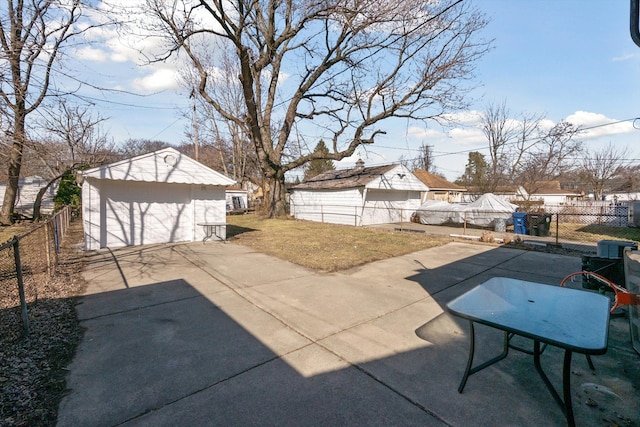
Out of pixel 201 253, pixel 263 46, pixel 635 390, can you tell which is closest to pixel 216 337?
pixel 635 390

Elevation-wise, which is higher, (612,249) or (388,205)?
(388,205)

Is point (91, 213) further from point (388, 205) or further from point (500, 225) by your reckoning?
point (500, 225)

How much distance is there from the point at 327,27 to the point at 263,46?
3.75m

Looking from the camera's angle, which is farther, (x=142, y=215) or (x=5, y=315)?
(x=142, y=215)

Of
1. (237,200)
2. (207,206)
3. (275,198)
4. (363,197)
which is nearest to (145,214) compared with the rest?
(207,206)

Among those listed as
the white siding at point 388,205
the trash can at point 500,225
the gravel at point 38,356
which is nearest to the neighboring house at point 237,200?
the white siding at point 388,205

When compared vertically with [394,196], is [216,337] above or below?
below

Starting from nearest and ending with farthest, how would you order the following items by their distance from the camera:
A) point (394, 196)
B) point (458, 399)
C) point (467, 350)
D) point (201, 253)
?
1. point (458, 399)
2. point (467, 350)
3. point (201, 253)
4. point (394, 196)

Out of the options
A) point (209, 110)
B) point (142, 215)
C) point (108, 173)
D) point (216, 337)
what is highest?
point (209, 110)

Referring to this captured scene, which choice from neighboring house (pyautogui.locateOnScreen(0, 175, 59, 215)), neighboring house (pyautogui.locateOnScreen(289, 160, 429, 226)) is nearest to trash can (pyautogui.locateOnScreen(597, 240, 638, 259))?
neighboring house (pyautogui.locateOnScreen(289, 160, 429, 226))

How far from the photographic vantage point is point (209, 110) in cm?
2736

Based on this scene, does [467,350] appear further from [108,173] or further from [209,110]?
[209,110]

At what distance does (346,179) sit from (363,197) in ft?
8.99

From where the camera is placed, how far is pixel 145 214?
9898 millimetres
